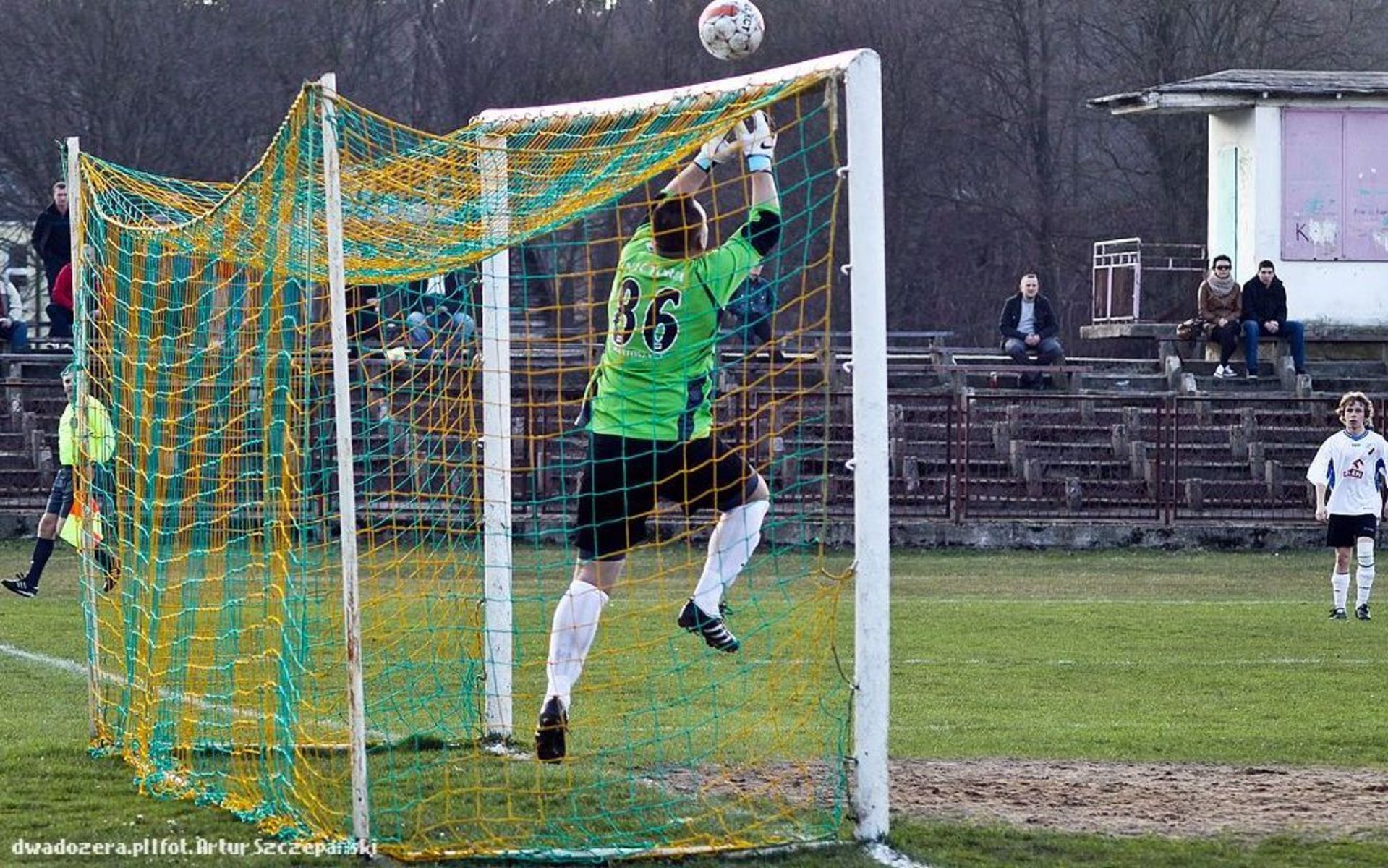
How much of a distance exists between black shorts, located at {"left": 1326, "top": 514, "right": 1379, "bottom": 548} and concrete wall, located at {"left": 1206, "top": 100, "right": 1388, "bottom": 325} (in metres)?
15.4

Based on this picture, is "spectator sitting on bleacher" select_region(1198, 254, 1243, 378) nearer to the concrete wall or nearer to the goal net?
the concrete wall

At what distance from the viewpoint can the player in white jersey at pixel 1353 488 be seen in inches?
620

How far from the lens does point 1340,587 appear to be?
15656 millimetres

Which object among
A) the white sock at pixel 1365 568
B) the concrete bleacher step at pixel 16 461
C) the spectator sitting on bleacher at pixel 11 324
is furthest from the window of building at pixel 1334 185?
the concrete bleacher step at pixel 16 461

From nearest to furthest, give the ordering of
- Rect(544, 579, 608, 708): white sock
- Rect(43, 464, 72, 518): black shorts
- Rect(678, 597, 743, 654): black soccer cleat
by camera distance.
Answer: Rect(544, 579, 608, 708): white sock, Rect(678, 597, 743, 654): black soccer cleat, Rect(43, 464, 72, 518): black shorts

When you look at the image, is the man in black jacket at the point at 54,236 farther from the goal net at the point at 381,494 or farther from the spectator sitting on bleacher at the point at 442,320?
the goal net at the point at 381,494

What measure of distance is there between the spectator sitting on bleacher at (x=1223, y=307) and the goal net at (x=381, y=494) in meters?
17.8

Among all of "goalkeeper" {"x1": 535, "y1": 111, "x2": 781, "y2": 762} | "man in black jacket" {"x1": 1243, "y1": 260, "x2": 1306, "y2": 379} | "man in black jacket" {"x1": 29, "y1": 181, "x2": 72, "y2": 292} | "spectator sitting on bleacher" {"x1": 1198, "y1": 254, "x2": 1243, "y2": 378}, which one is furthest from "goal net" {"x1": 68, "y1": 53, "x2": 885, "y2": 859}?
"man in black jacket" {"x1": 1243, "y1": 260, "x2": 1306, "y2": 379}

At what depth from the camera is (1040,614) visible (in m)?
15.8

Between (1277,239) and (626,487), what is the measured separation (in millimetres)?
25163

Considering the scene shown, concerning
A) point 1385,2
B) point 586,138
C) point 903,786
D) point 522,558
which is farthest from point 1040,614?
point 1385,2

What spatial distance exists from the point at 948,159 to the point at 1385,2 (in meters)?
10.5

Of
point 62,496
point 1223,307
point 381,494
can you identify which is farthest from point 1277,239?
point 381,494

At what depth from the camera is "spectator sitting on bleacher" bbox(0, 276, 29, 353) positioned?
25953 mm
